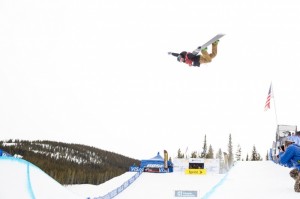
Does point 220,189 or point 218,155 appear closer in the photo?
point 220,189

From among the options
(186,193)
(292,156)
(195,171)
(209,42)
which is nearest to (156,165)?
(195,171)

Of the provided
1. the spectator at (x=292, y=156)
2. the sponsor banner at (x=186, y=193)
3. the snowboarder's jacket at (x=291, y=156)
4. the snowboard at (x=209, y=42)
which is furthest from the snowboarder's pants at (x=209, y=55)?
the sponsor banner at (x=186, y=193)

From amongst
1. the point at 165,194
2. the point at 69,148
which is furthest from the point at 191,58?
the point at 69,148

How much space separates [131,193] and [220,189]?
47.4 ft

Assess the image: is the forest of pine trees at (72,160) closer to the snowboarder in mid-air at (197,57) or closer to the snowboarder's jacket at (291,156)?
the snowboarder in mid-air at (197,57)

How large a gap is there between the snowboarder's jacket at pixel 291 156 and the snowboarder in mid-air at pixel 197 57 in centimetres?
488

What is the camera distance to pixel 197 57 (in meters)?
12.7

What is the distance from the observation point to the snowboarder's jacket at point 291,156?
8141 millimetres

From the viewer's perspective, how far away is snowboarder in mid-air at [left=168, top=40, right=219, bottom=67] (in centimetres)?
1231

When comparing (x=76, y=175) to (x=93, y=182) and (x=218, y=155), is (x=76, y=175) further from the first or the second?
(x=218, y=155)

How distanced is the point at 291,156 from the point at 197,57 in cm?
532

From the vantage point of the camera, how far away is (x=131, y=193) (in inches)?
998

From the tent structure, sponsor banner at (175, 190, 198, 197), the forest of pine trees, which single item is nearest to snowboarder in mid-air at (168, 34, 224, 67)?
sponsor banner at (175, 190, 198, 197)

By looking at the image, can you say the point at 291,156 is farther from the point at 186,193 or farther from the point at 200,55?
the point at 186,193
